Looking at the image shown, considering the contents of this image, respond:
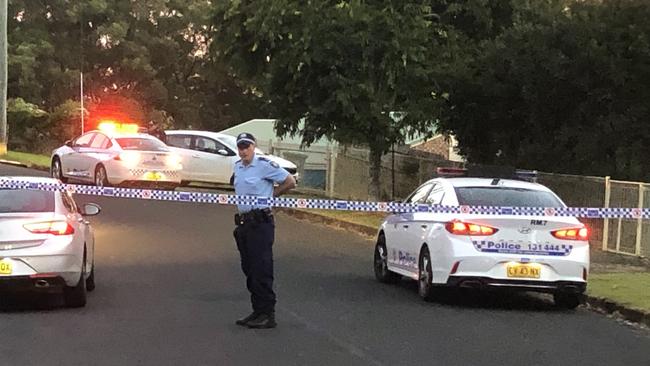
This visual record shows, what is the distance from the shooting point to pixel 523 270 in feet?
38.3

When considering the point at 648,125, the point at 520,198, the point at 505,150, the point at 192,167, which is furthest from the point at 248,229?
the point at 192,167

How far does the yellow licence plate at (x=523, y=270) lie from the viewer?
38.3ft

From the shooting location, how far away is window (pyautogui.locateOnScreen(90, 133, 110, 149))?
2583 cm

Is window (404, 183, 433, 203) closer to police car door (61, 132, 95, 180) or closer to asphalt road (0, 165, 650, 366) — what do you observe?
asphalt road (0, 165, 650, 366)

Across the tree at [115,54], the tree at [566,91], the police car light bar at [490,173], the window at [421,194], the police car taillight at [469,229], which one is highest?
the tree at [115,54]

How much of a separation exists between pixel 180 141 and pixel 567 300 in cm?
1816

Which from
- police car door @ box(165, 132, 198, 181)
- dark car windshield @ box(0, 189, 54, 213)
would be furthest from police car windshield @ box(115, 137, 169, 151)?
dark car windshield @ box(0, 189, 54, 213)

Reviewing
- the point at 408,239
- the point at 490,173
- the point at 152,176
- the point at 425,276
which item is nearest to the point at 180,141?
the point at 152,176

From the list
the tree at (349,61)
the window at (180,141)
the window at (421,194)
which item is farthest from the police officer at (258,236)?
the window at (180,141)

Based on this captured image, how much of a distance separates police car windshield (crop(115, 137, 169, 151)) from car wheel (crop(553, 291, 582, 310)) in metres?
15.0

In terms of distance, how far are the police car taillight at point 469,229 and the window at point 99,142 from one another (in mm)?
15482

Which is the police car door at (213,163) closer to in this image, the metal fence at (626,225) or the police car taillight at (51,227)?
the metal fence at (626,225)

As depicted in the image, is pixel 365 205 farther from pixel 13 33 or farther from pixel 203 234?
pixel 13 33

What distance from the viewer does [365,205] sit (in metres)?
13.7
